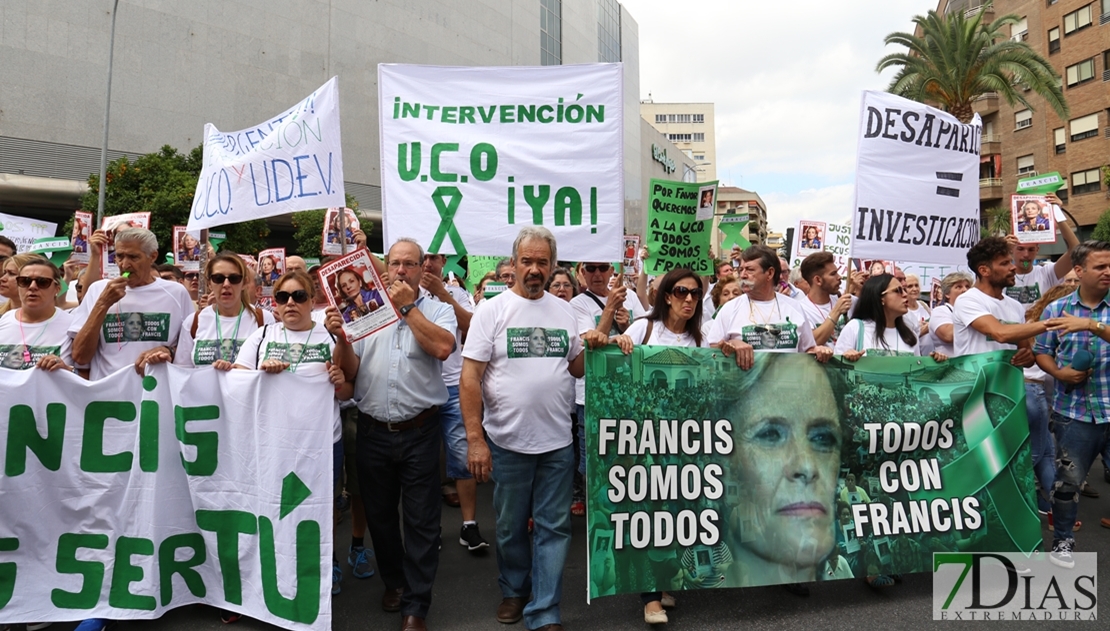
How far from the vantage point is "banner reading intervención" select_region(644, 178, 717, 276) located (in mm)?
6375

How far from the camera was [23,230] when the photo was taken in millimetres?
9555

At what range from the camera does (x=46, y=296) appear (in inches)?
157

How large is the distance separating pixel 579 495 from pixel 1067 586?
10.4 ft

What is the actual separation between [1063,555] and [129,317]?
553 cm

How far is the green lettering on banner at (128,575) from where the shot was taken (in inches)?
144

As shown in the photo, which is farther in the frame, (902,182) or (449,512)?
(449,512)

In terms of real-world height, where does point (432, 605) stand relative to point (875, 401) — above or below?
below

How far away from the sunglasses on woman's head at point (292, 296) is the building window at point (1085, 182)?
134ft

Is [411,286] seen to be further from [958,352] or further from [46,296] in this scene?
[958,352]

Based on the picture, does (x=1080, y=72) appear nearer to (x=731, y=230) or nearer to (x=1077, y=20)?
(x=1077, y=20)

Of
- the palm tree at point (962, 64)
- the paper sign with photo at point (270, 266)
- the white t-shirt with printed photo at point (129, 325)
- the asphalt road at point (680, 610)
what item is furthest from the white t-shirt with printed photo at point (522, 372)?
the palm tree at point (962, 64)

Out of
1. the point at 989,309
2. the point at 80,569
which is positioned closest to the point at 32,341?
the point at 80,569

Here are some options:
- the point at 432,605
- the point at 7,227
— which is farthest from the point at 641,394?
the point at 7,227

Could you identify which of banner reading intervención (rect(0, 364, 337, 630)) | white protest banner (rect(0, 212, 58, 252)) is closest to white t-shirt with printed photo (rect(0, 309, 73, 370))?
banner reading intervención (rect(0, 364, 337, 630))
